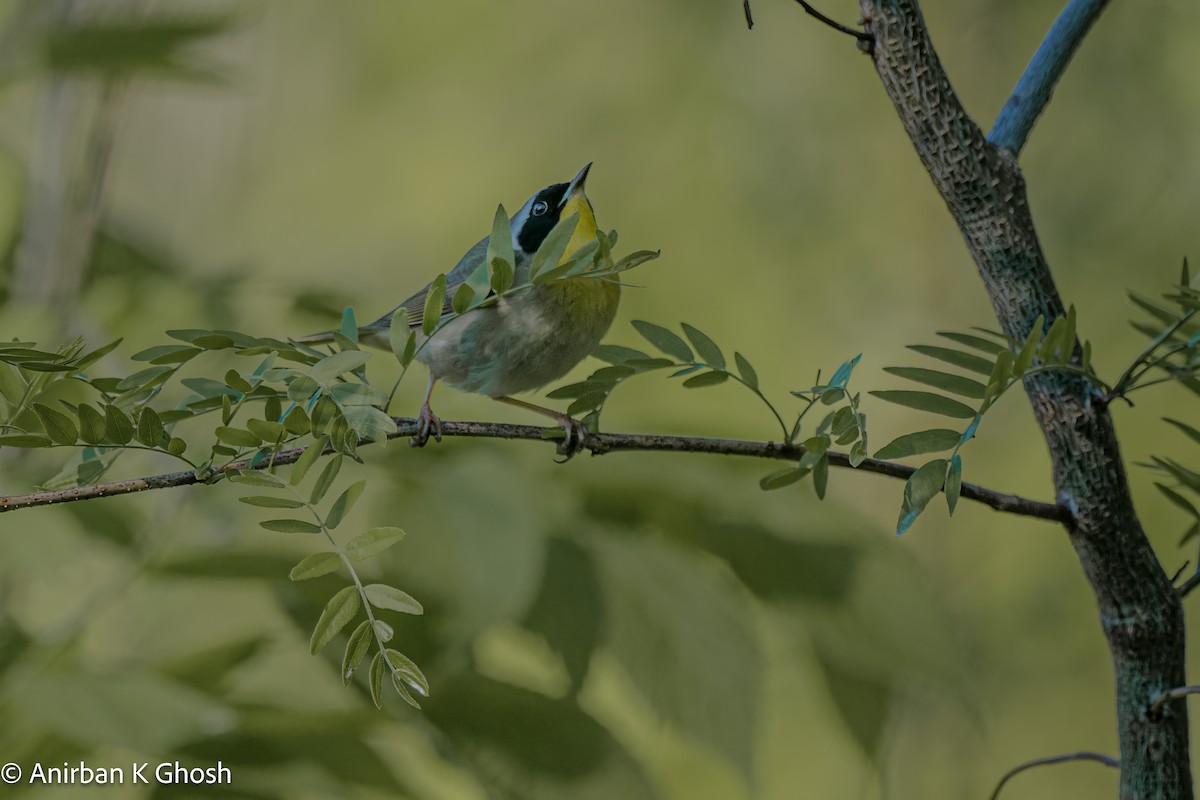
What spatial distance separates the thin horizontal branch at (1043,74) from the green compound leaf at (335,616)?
427 mm

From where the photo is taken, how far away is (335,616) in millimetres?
525

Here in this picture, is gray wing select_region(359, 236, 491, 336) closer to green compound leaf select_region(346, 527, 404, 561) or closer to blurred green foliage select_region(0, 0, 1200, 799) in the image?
blurred green foliage select_region(0, 0, 1200, 799)

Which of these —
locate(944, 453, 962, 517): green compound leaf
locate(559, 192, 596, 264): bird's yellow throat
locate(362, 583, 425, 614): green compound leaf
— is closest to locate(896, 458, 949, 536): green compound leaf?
locate(944, 453, 962, 517): green compound leaf

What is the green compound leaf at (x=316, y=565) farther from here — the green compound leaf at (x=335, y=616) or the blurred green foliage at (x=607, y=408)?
the blurred green foliage at (x=607, y=408)

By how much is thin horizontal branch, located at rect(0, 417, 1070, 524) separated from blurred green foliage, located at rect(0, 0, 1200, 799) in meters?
0.35

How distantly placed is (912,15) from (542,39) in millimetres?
2408

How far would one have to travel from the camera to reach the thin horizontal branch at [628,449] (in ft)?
1.64

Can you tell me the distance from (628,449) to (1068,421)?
252 mm

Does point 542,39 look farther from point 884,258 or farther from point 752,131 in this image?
point 884,258

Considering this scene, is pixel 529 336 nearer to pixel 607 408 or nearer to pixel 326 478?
pixel 326 478

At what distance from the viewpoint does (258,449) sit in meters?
0.55

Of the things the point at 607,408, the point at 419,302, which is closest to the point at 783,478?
the point at 419,302

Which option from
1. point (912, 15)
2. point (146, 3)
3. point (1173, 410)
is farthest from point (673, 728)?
point (1173, 410)

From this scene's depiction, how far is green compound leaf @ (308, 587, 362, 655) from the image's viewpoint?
19.6 inches
